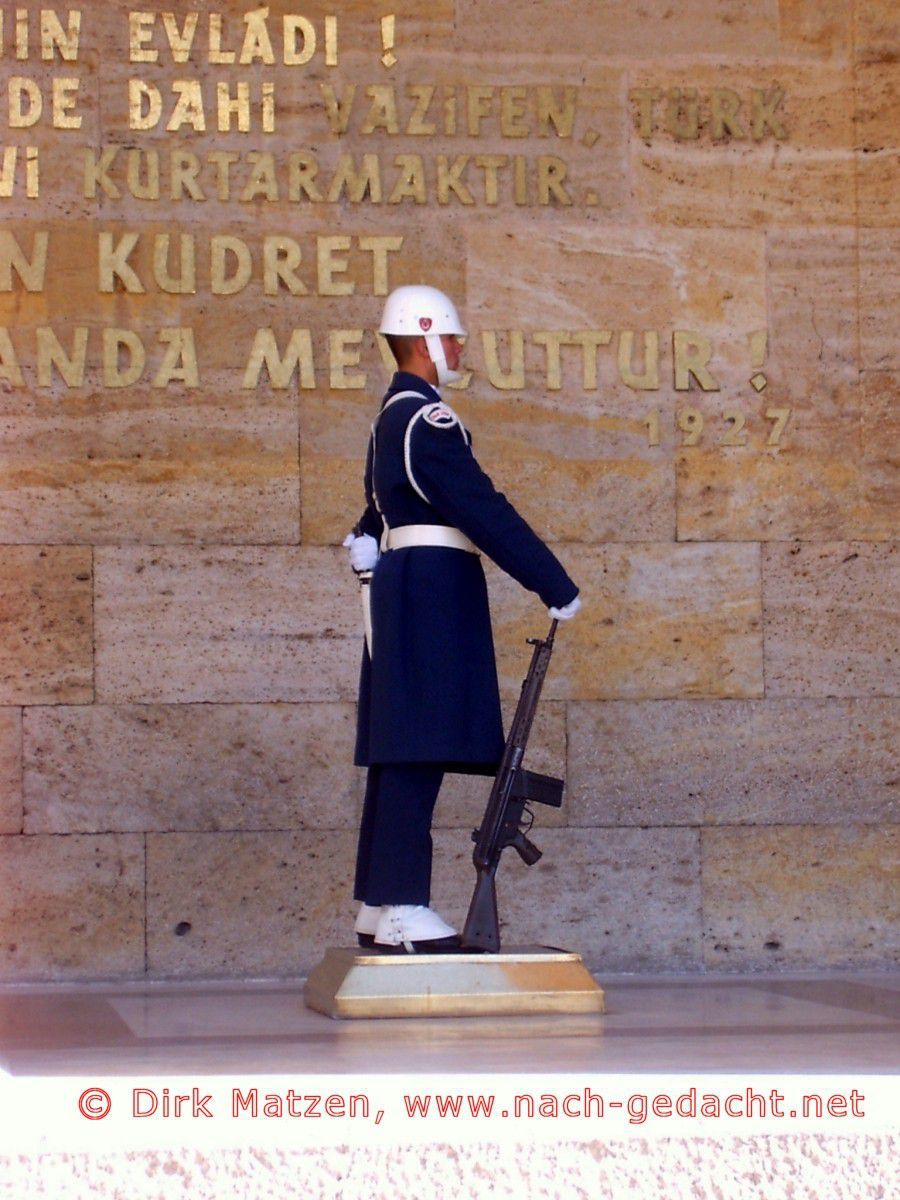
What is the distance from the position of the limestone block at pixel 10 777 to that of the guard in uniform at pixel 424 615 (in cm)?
180

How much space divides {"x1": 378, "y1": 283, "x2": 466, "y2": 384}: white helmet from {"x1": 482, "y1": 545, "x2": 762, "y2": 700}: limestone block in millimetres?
1687

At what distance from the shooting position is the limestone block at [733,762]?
857cm

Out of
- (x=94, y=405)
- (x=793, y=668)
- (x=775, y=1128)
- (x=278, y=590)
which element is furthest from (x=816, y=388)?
(x=775, y=1128)

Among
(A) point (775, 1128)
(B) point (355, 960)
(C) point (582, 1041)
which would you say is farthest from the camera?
(B) point (355, 960)

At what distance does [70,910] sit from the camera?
Answer: 828 cm

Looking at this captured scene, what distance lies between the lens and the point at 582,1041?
6.01 meters

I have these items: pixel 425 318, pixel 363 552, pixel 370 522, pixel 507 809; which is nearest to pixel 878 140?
pixel 425 318

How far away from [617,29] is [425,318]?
2273 millimetres

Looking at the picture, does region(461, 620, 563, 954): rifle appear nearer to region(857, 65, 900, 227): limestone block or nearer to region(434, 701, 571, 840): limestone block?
region(434, 701, 571, 840): limestone block

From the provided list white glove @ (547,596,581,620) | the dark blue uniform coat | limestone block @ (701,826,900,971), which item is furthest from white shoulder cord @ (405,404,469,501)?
limestone block @ (701,826,900,971)

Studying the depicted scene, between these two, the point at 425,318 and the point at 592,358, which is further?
the point at 592,358

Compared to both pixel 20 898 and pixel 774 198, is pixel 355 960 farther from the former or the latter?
pixel 774 198

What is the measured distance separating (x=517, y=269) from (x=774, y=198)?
1080 millimetres

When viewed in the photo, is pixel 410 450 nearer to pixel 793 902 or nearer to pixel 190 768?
pixel 190 768
